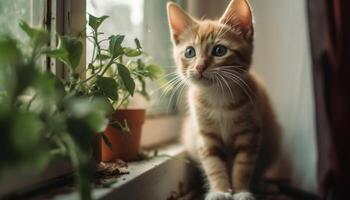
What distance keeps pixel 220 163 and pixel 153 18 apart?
0.58 m

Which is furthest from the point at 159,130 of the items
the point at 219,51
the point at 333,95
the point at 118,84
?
the point at 333,95

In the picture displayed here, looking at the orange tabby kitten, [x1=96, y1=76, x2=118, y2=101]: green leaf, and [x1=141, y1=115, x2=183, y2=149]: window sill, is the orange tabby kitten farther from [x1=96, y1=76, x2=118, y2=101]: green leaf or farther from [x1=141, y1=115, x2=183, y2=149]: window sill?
[x1=96, y1=76, x2=118, y2=101]: green leaf

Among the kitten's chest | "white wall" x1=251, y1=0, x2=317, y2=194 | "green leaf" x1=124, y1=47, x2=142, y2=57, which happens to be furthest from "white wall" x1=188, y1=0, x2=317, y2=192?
"green leaf" x1=124, y1=47, x2=142, y2=57

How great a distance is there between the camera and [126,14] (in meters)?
1.20

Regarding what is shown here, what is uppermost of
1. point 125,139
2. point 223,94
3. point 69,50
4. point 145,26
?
point 145,26

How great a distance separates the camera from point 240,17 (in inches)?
41.9

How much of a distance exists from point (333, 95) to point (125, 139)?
20.9 inches

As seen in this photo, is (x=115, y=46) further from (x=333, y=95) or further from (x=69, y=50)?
(x=333, y=95)

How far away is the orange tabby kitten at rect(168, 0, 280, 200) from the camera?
1.05 metres

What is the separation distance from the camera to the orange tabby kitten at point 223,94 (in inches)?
41.4

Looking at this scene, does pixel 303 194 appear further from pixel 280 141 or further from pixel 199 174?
pixel 199 174

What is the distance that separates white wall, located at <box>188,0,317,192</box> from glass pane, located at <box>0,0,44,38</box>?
2.21ft

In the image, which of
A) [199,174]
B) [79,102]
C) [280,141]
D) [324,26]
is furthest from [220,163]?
[79,102]

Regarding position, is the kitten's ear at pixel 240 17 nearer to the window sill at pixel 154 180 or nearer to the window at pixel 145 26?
the window at pixel 145 26
